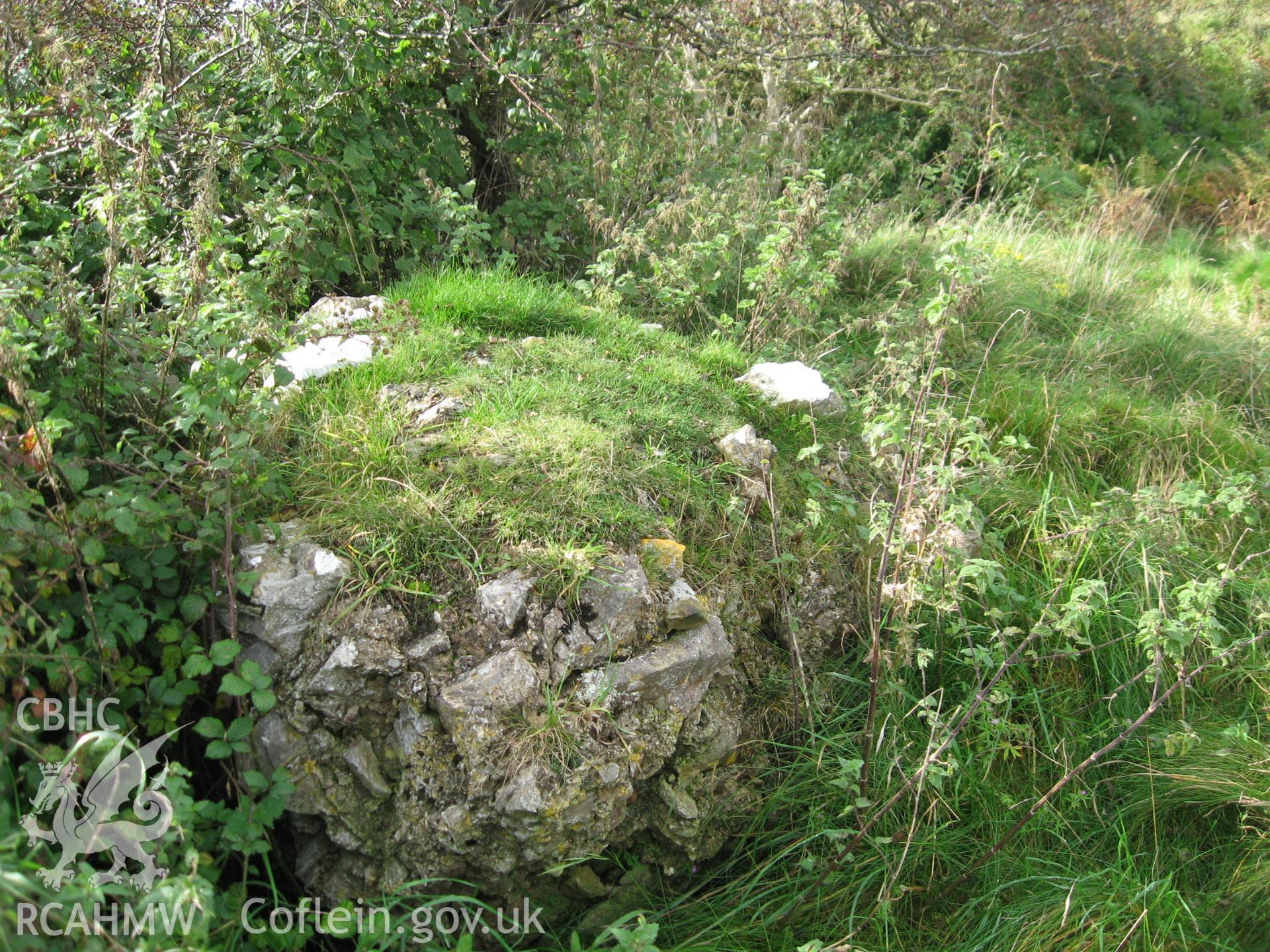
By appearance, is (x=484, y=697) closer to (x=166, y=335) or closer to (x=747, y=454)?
(x=747, y=454)

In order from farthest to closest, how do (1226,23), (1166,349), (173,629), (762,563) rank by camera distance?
1. (1226,23)
2. (1166,349)
3. (762,563)
4. (173,629)

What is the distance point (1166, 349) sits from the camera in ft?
17.4

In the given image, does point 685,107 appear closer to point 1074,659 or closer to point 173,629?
point 1074,659

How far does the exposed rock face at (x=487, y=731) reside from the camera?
2.65 metres

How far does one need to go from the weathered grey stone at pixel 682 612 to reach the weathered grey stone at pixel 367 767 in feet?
3.18

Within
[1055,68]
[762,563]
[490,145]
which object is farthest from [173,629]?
[1055,68]

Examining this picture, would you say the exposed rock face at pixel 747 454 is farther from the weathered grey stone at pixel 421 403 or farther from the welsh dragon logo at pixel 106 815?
the welsh dragon logo at pixel 106 815

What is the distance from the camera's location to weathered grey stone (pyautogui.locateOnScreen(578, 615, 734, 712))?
9.21 feet

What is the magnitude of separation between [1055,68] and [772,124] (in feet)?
14.7

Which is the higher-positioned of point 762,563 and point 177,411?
point 177,411

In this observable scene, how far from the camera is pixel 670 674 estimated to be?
288 cm

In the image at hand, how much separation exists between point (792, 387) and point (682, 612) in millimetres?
1449

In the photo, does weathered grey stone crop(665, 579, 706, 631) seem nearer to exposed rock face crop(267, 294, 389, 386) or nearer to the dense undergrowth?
the dense undergrowth

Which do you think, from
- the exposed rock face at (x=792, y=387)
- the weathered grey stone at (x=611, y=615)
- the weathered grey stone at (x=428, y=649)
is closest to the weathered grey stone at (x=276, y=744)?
the weathered grey stone at (x=428, y=649)
